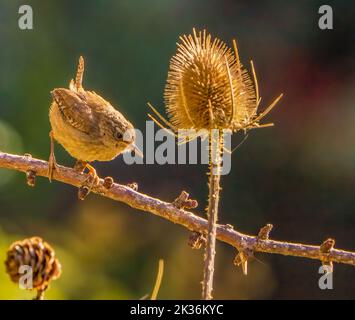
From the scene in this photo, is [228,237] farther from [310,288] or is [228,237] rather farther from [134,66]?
[134,66]

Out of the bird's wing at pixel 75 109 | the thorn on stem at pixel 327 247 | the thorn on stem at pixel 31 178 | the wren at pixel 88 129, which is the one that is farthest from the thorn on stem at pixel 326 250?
the bird's wing at pixel 75 109

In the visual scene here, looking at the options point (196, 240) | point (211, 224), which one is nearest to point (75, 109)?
point (196, 240)

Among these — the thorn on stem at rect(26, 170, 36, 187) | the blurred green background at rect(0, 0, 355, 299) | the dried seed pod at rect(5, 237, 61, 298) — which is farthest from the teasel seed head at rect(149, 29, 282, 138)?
the blurred green background at rect(0, 0, 355, 299)

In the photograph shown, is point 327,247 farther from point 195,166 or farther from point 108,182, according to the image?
point 195,166

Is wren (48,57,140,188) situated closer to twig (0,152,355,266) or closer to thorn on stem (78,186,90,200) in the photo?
twig (0,152,355,266)

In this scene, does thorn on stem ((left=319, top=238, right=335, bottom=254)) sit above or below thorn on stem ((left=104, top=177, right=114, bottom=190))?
below
